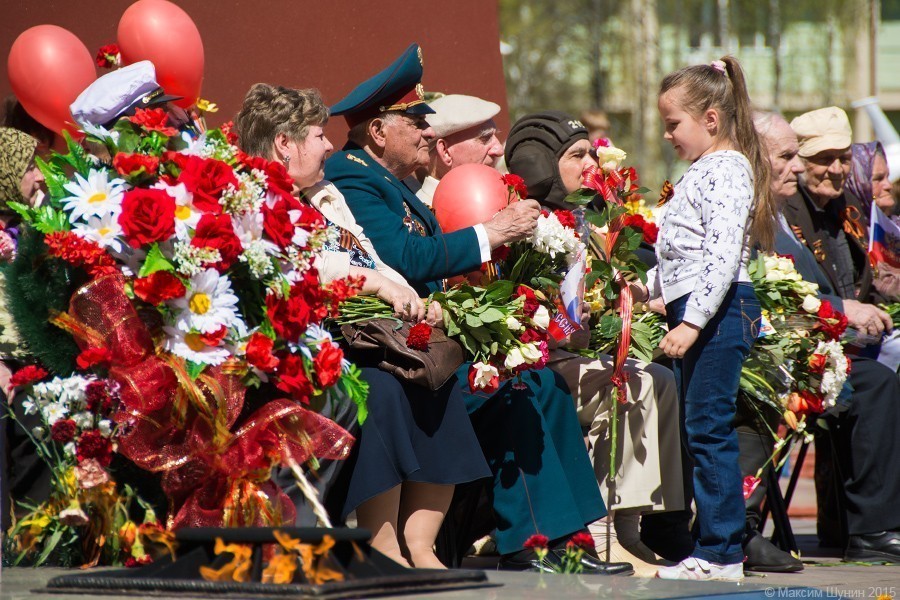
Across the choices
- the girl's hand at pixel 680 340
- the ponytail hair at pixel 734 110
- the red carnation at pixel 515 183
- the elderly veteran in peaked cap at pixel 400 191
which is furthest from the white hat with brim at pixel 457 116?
the girl's hand at pixel 680 340

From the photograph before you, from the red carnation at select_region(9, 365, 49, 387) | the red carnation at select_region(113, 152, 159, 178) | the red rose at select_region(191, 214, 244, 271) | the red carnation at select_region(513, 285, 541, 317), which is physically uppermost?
the red carnation at select_region(113, 152, 159, 178)

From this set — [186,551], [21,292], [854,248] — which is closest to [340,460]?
[186,551]

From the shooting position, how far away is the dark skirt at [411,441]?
4402mm

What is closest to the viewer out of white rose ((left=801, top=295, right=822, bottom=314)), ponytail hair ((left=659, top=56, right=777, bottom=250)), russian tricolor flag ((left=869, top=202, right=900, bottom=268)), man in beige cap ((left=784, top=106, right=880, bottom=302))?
ponytail hair ((left=659, top=56, right=777, bottom=250))

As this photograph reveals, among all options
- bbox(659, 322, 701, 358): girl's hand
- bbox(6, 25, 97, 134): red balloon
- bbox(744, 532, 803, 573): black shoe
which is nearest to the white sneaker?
bbox(744, 532, 803, 573): black shoe

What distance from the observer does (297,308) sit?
13.0ft

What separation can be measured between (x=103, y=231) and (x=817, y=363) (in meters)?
3.34

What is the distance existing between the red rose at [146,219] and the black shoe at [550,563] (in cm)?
193

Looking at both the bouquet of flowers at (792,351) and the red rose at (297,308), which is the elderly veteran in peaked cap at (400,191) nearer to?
the red rose at (297,308)

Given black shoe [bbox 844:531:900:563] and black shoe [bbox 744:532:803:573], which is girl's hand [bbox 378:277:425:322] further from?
black shoe [bbox 844:531:900:563]

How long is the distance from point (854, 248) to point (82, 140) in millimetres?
4566

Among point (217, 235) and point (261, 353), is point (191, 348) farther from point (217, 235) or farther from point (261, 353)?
point (217, 235)

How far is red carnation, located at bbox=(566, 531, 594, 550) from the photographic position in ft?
A: 15.3

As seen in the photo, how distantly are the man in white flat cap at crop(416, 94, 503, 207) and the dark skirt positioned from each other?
173cm
